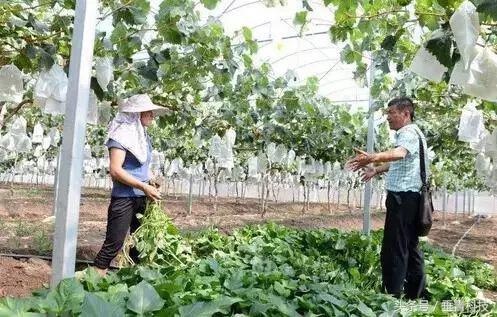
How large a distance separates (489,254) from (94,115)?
984cm

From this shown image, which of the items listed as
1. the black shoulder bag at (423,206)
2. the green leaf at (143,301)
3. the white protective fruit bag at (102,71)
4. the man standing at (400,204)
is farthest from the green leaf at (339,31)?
the green leaf at (143,301)

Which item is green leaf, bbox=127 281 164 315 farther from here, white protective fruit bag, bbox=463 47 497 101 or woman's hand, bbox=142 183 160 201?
woman's hand, bbox=142 183 160 201

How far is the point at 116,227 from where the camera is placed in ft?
12.5

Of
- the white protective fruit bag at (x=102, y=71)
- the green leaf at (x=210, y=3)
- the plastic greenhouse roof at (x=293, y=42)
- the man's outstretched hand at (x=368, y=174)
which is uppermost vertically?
the plastic greenhouse roof at (x=293, y=42)

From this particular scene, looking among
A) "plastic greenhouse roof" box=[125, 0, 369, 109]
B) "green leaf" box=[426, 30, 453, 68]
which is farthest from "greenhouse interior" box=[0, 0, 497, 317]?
"plastic greenhouse roof" box=[125, 0, 369, 109]

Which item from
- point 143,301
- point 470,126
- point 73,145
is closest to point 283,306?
point 143,301

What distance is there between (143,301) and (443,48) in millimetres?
1646

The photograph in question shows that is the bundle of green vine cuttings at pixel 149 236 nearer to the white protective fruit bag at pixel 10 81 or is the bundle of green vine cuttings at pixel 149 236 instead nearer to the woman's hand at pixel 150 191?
the woman's hand at pixel 150 191

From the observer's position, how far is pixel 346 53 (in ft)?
15.3

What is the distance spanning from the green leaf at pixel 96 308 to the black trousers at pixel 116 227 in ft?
6.63

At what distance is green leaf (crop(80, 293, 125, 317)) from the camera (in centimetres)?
173

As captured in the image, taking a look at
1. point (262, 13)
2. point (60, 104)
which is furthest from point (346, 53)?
point (262, 13)

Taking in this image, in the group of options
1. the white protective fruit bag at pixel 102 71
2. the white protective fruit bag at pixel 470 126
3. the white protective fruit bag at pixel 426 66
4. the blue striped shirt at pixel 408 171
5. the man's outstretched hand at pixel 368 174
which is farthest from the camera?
the white protective fruit bag at pixel 470 126

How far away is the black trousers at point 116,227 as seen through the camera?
3.77 m
